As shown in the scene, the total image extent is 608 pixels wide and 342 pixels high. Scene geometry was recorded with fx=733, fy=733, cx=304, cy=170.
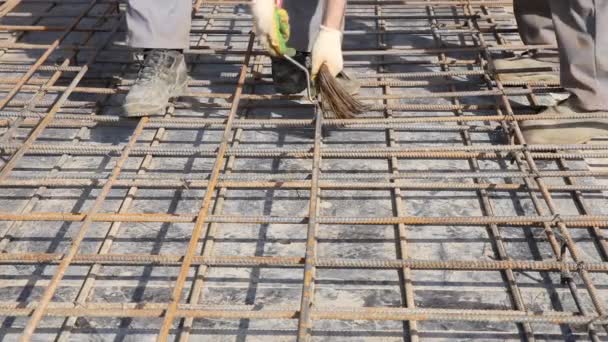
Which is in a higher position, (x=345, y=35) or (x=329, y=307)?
(x=345, y=35)

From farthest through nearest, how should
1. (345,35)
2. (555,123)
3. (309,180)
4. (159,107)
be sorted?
1. (345,35)
2. (159,107)
3. (555,123)
4. (309,180)

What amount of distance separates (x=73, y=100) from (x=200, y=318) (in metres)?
1.51

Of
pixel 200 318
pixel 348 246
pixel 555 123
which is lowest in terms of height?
pixel 200 318

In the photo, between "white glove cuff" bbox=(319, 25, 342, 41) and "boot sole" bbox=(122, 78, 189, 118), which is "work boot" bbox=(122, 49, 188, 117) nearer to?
"boot sole" bbox=(122, 78, 189, 118)

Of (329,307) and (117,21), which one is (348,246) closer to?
(329,307)

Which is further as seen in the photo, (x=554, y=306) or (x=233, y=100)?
(x=233, y=100)

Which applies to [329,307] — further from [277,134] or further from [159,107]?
[159,107]

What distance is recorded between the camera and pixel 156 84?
286 centimetres

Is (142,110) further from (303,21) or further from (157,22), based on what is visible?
(303,21)

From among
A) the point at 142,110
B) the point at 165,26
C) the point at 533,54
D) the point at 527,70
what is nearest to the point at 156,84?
the point at 142,110

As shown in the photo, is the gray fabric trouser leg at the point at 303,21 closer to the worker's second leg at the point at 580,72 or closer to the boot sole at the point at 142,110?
the boot sole at the point at 142,110

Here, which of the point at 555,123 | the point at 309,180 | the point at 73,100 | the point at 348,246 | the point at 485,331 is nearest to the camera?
the point at 485,331

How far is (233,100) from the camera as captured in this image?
2895mm

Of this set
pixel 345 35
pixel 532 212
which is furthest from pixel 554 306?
pixel 345 35
